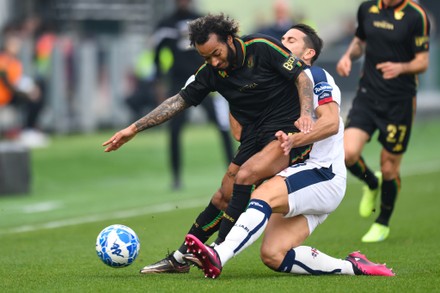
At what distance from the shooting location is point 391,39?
36.3 ft

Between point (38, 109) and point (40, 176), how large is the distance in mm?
4064

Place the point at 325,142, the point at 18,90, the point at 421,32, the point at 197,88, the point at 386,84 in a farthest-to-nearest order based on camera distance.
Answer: the point at 18,90
the point at 386,84
the point at 421,32
the point at 197,88
the point at 325,142

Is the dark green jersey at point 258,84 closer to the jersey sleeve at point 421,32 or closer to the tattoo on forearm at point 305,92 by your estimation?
the tattoo on forearm at point 305,92

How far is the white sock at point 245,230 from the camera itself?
7.64m

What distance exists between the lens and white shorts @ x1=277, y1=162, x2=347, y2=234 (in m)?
8.00

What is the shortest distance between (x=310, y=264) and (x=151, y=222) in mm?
4699

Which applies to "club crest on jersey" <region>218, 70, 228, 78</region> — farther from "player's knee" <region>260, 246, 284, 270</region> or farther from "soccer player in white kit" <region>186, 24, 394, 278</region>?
"player's knee" <region>260, 246, 284, 270</region>

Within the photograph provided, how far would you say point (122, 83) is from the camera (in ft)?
83.1

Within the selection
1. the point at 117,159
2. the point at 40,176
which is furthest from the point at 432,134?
the point at 40,176

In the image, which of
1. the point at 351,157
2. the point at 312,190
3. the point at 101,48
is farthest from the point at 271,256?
the point at 101,48

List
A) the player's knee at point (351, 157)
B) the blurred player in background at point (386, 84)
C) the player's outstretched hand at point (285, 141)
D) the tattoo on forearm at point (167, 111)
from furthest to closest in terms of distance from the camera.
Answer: the blurred player in background at point (386, 84)
the player's knee at point (351, 157)
the tattoo on forearm at point (167, 111)
the player's outstretched hand at point (285, 141)

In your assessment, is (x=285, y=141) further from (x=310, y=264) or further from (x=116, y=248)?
(x=116, y=248)

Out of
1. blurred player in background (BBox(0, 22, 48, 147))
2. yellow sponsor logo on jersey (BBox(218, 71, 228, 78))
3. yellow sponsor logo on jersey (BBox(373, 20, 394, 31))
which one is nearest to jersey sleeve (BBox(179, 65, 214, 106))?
yellow sponsor logo on jersey (BBox(218, 71, 228, 78))

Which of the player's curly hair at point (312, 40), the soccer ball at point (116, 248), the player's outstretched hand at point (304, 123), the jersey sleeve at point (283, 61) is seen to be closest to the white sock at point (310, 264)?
the player's outstretched hand at point (304, 123)
